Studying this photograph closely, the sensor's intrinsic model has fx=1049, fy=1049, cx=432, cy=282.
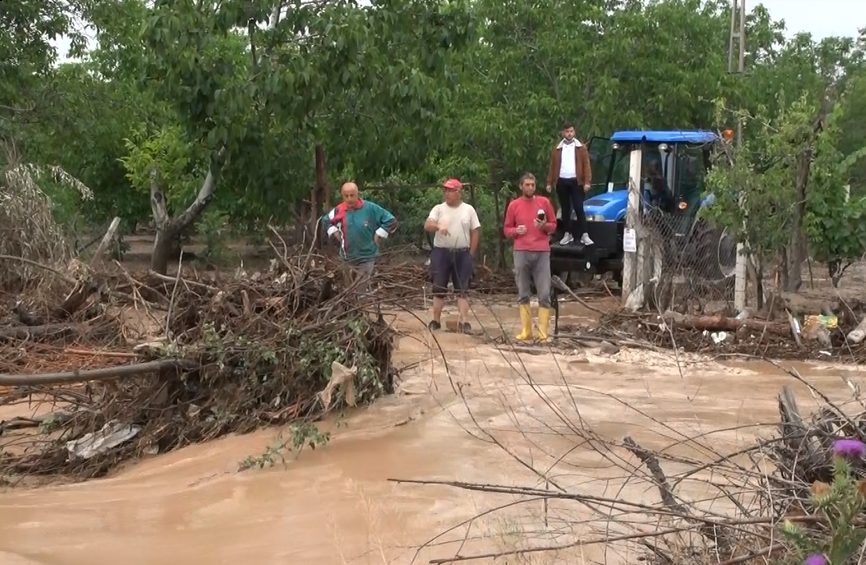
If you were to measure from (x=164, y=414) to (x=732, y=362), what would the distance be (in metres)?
5.01

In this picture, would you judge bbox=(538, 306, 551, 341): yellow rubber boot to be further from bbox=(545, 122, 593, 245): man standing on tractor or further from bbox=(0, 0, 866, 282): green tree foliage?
bbox=(545, 122, 593, 245): man standing on tractor

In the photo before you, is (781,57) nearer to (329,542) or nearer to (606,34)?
(606,34)

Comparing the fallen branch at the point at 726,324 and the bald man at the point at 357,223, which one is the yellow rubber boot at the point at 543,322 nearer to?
the fallen branch at the point at 726,324

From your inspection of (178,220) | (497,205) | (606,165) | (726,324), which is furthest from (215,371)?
(497,205)

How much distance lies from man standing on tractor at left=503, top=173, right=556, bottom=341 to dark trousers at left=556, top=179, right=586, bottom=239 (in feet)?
8.76

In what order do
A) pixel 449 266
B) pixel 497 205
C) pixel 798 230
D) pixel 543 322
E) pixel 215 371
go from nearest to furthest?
pixel 215 371
pixel 543 322
pixel 798 230
pixel 449 266
pixel 497 205

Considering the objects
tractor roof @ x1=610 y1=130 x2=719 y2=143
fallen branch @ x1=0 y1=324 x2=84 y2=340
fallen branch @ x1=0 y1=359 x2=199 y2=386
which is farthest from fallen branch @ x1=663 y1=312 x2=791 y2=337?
fallen branch @ x1=0 y1=324 x2=84 y2=340

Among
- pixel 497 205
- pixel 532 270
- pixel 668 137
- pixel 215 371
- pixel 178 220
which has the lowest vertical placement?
pixel 215 371

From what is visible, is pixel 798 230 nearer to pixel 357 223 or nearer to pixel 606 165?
pixel 357 223

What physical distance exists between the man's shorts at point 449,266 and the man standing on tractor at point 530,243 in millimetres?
549

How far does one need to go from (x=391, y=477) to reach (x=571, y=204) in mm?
8140

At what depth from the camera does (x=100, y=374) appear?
269 inches

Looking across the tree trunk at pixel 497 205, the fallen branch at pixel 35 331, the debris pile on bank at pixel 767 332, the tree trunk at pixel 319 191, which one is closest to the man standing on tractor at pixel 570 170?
the debris pile on bank at pixel 767 332

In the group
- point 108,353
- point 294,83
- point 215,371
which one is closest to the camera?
point 215,371
